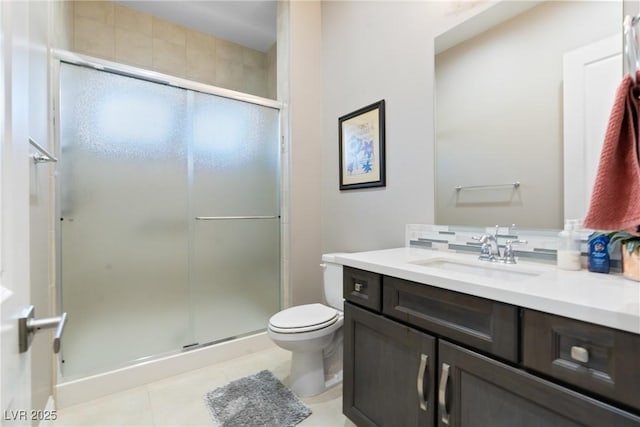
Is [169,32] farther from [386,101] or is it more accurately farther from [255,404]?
[255,404]

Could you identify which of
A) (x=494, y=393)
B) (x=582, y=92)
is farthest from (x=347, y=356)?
(x=582, y=92)

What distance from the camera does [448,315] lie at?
35.1 inches

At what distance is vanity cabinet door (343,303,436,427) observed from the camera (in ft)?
3.08

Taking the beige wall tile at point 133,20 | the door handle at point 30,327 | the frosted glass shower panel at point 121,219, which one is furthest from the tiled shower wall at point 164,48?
the door handle at point 30,327

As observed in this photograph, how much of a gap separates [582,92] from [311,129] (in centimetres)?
170

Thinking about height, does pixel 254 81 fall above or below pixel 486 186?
above

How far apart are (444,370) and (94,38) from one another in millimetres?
3363

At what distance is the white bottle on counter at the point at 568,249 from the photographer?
1.02m

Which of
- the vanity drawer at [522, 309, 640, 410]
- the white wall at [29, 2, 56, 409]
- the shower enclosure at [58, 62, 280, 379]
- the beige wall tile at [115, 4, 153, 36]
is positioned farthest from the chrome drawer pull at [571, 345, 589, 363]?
the beige wall tile at [115, 4, 153, 36]

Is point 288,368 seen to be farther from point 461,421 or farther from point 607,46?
point 607,46

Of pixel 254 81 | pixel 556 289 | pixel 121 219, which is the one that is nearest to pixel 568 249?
pixel 556 289

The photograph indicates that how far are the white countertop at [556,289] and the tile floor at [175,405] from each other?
91cm

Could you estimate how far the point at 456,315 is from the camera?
0.87 m

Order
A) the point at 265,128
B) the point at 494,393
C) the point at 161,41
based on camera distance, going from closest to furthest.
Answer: the point at 494,393, the point at 265,128, the point at 161,41
